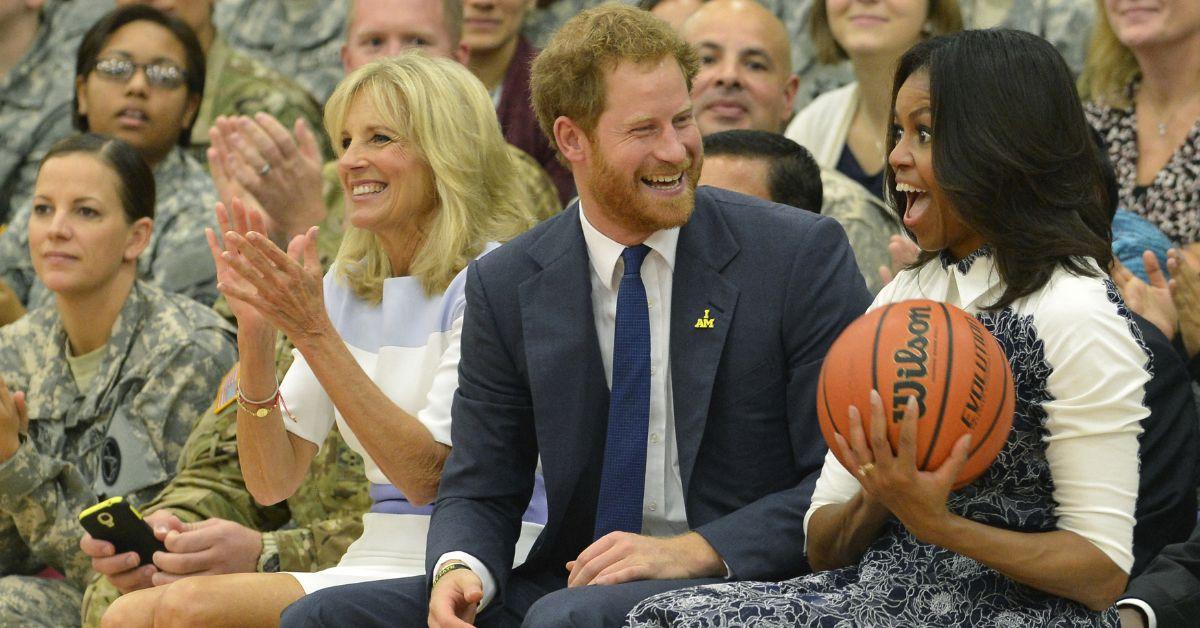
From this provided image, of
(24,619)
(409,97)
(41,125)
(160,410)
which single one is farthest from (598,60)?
(41,125)

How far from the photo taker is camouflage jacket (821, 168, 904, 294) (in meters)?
4.55

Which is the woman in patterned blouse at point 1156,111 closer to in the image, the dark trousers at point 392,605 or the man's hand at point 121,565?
the dark trousers at point 392,605

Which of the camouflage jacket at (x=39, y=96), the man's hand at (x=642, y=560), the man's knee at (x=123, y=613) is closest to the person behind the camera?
the man's hand at (x=642, y=560)

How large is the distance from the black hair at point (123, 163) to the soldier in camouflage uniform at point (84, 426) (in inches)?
9.9

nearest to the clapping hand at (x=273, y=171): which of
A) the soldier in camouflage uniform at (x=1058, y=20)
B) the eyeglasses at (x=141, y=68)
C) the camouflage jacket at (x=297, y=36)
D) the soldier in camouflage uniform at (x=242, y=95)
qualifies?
the eyeglasses at (x=141, y=68)

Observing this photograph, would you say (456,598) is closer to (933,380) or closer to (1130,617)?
(933,380)

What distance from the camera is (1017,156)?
105 inches

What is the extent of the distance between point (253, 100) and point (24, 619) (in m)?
2.43

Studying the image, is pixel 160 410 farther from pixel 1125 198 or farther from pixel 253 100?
pixel 1125 198

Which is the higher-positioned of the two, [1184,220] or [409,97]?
[409,97]

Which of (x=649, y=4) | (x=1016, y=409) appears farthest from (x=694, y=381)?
(x=649, y=4)

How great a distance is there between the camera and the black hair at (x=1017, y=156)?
8.75 feet

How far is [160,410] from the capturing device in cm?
454

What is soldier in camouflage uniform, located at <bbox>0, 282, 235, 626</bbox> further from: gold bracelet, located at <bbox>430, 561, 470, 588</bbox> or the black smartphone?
gold bracelet, located at <bbox>430, 561, 470, 588</bbox>
